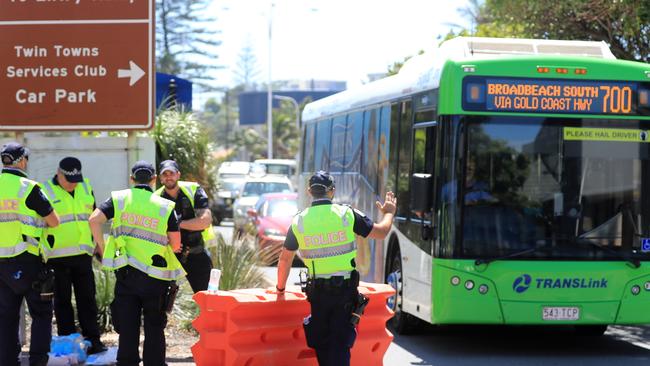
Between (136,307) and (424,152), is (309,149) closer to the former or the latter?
(424,152)

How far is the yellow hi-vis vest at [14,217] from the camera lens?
883 cm

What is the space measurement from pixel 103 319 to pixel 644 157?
5.79 m

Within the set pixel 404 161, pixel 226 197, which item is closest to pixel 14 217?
pixel 404 161

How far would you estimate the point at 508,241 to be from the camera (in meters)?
10.9

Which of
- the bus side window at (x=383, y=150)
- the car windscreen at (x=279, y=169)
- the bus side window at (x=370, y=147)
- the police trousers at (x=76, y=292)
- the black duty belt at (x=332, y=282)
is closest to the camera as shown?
the black duty belt at (x=332, y=282)

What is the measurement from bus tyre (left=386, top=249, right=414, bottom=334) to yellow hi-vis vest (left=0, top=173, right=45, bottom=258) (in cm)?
477

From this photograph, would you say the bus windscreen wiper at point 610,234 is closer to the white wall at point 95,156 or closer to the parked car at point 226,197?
the white wall at point 95,156

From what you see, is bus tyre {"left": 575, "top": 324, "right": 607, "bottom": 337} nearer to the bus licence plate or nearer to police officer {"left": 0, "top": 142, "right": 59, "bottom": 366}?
the bus licence plate

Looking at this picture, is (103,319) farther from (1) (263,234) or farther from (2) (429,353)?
(1) (263,234)

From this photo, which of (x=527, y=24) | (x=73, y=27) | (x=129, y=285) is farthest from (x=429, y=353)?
(x=527, y=24)

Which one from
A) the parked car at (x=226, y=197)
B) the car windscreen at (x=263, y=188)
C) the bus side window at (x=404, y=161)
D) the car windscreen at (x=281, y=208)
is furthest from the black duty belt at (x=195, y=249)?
the car windscreen at (x=263, y=188)

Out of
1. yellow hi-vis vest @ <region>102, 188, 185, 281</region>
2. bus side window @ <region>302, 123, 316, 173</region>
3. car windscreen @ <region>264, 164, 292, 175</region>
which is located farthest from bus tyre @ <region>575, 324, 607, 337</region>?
car windscreen @ <region>264, 164, 292, 175</region>

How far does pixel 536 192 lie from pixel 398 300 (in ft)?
7.52

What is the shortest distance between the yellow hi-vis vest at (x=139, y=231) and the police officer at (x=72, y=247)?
1336mm
